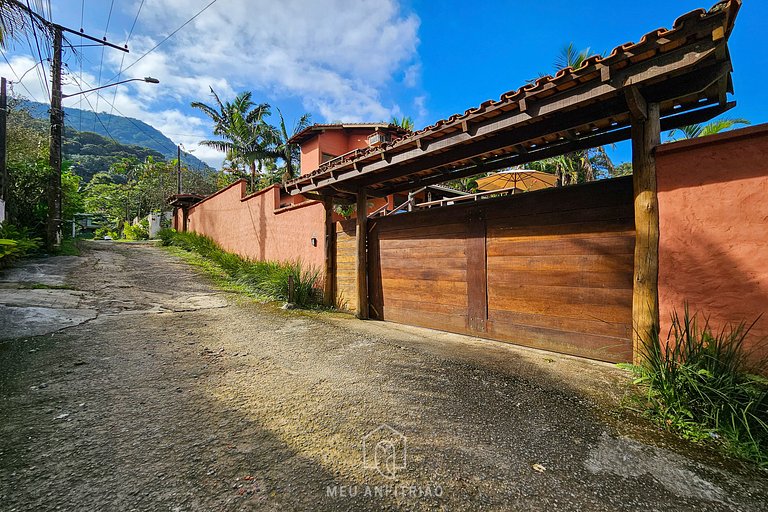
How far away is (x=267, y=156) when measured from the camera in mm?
18062

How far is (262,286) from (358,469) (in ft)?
20.7

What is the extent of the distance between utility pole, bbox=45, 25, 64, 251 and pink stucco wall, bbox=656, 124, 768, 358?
13.1m

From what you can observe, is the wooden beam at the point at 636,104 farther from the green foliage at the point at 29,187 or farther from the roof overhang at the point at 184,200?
the roof overhang at the point at 184,200

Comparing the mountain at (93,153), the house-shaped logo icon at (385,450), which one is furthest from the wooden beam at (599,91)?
the mountain at (93,153)

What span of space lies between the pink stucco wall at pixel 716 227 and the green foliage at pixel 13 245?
33.7ft

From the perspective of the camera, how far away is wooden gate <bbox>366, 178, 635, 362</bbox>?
3.31 meters

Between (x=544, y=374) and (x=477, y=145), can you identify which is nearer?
(x=544, y=374)

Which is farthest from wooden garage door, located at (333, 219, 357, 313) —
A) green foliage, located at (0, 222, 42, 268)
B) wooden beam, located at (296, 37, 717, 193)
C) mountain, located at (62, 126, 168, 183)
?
mountain, located at (62, 126, 168, 183)

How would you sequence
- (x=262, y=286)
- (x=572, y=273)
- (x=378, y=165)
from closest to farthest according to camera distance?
(x=572, y=273), (x=378, y=165), (x=262, y=286)

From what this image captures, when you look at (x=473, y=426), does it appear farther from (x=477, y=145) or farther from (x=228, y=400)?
(x=477, y=145)

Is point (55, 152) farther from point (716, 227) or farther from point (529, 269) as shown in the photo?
point (716, 227)

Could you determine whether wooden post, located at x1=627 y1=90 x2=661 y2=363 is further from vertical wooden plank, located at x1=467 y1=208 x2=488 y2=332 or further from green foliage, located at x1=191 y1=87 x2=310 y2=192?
green foliage, located at x1=191 y1=87 x2=310 y2=192

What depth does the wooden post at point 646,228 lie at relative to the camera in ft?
9.08

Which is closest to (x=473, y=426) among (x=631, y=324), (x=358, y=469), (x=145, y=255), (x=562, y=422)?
(x=562, y=422)
